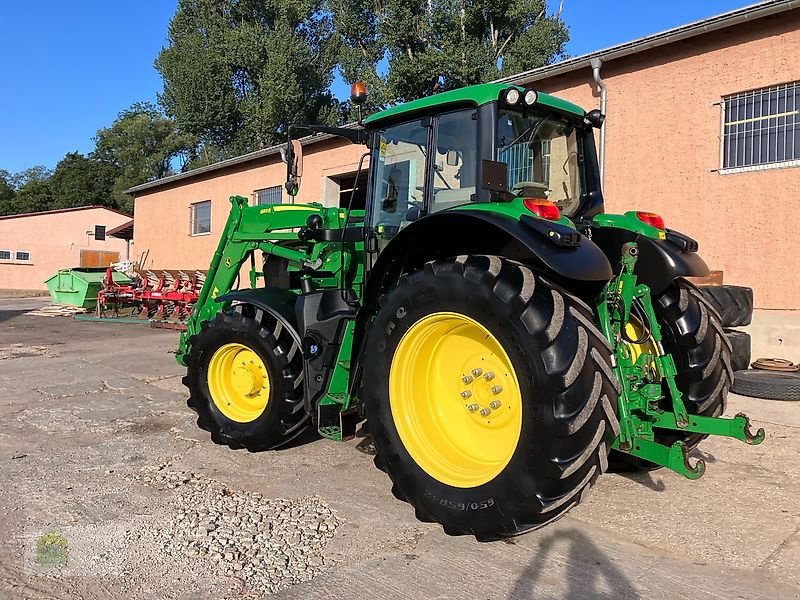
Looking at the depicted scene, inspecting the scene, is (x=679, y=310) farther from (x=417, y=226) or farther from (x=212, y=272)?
(x=212, y=272)

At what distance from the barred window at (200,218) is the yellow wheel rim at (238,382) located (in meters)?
15.4

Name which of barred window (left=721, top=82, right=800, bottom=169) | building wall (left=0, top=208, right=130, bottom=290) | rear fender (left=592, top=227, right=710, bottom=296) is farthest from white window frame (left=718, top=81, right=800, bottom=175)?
building wall (left=0, top=208, right=130, bottom=290)

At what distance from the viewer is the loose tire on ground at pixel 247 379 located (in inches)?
169

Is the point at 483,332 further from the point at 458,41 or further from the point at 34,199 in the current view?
the point at 34,199

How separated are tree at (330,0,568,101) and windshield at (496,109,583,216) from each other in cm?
2216

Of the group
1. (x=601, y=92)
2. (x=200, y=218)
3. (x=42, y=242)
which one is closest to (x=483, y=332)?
(x=601, y=92)

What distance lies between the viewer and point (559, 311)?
110 inches

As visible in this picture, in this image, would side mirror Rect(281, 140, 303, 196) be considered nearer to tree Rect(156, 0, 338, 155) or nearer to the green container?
the green container

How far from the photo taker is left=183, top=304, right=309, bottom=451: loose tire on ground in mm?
4297

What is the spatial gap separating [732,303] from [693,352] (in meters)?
4.27

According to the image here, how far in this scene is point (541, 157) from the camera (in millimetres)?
3854

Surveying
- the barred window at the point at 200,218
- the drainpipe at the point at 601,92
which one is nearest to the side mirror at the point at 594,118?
the drainpipe at the point at 601,92

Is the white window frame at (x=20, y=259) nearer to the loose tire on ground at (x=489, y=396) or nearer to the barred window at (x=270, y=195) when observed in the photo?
the barred window at (x=270, y=195)

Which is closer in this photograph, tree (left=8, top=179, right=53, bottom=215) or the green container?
the green container
